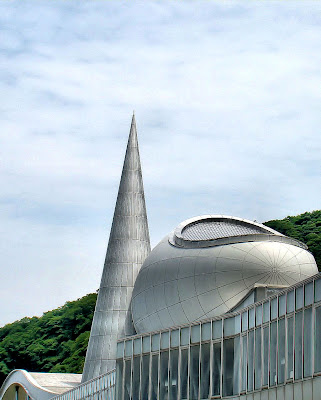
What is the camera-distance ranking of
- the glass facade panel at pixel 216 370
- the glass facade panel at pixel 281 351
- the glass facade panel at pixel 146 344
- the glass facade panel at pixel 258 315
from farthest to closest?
the glass facade panel at pixel 146 344 < the glass facade panel at pixel 216 370 < the glass facade panel at pixel 258 315 < the glass facade panel at pixel 281 351

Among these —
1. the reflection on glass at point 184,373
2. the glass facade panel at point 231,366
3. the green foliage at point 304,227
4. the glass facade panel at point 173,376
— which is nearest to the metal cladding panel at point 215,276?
the glass facade panel at point 173,376

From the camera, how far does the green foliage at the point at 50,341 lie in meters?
142

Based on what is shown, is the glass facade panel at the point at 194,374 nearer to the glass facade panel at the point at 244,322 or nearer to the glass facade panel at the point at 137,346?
the glass facade panel at the point at 244,322

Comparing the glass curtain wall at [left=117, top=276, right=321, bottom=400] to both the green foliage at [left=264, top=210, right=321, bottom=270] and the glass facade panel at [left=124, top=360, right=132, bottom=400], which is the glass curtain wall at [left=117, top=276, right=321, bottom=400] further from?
the green foliage at [left=264, top=210, right=321, bottom=270]

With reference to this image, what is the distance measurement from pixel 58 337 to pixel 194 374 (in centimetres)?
9926

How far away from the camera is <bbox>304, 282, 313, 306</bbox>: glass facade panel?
37375 mm

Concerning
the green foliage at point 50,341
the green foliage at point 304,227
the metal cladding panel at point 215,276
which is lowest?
the metal cladding panel at point 215,276

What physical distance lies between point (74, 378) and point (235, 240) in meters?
37.6

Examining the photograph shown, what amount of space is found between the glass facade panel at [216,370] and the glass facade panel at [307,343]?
390 inches

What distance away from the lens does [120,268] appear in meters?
80.5

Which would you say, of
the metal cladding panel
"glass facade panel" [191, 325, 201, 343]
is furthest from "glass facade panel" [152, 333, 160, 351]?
the metal cladding panel

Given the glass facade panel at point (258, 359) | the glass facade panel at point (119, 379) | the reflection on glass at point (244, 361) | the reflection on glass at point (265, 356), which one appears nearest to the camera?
the reflection on glass at point (265, 356)

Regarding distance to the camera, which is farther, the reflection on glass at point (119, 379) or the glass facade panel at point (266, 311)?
the reflection on glass at point (119, 379)

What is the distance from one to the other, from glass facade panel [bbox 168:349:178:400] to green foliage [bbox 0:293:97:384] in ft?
288
